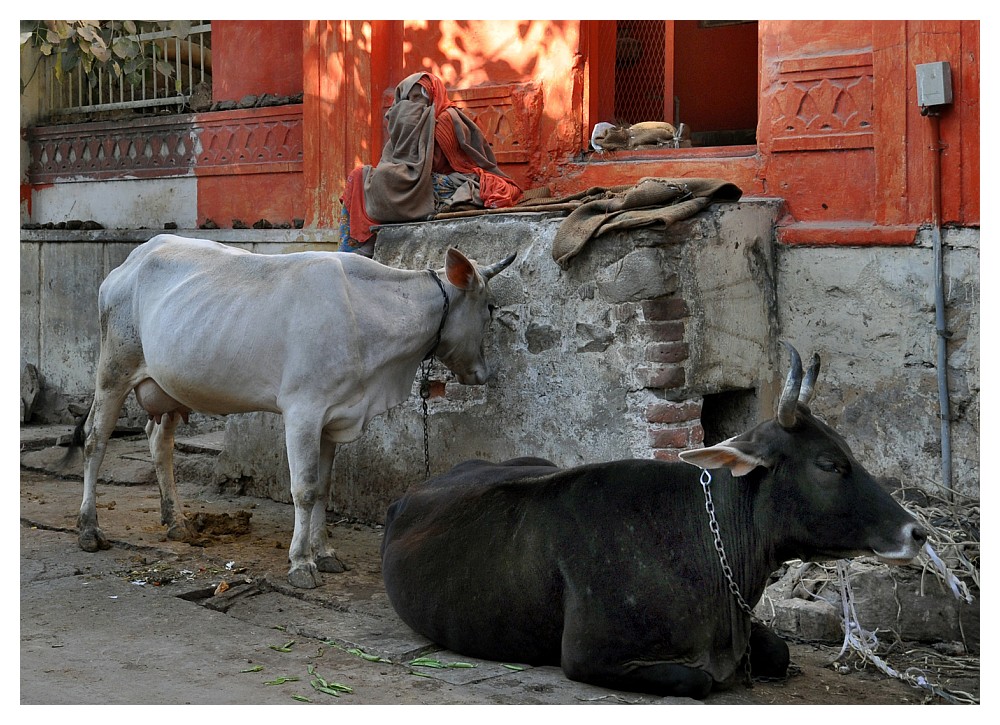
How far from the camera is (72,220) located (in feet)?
33.8

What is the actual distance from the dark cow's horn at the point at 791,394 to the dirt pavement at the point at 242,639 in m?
1.00

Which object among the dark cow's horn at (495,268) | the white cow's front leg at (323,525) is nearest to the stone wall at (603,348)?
the dark cow's horn at (495,268)

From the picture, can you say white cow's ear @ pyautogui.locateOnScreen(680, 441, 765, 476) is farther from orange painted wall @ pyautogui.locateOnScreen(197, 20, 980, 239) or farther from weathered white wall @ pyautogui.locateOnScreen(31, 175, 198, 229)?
weathered white wall @ pyautogui.locateOnScreen(31, 175, 198, 229)

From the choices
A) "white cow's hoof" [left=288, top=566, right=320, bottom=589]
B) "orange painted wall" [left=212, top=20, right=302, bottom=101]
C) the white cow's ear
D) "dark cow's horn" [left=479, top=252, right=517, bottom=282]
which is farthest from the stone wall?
"orange painted wall" [left=212, top=20, right=302, bottom=101]

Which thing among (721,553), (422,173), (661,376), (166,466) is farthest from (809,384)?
(166,466)

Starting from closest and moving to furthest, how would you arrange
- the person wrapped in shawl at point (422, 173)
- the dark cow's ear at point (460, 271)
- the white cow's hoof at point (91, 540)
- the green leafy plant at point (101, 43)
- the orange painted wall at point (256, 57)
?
the dark cow's ear at point (460, 271) < the white cow's hoof at point (91, 540) < the person wrapped in shawl at point (422, 173) < the green leafy plant at point (101, 43) < the orange painted wall at point (256, 57)

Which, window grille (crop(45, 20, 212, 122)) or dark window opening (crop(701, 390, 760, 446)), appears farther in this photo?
window grille (crop(45, 20, 212, 122))

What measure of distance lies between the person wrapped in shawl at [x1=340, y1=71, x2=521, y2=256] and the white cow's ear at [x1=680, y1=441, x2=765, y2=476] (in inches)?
132

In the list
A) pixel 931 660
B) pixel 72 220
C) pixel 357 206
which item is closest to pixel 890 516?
pixel 931 660

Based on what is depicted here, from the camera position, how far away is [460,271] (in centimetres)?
571

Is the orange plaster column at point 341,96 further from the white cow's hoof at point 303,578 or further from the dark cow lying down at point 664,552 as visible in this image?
the dark cow lying down at point 664,552

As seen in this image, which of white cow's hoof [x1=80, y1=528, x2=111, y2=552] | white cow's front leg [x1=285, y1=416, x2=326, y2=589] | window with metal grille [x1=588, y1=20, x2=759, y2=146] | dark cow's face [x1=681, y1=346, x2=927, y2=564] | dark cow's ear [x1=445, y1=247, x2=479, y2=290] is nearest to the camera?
dark cow's face [x1=681, y1=346, x2=927, y2=564]

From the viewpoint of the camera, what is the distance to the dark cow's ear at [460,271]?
5.64 meters

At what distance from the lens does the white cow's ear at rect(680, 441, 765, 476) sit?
151 inches
